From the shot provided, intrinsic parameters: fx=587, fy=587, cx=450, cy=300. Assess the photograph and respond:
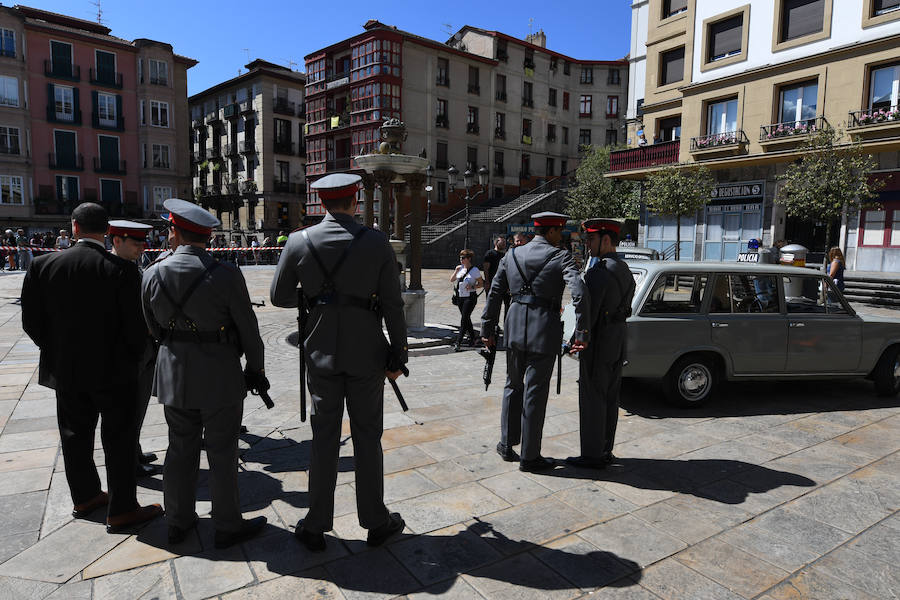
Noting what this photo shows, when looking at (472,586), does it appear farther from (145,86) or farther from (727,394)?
(145,86)

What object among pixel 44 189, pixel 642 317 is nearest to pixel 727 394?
pixel 642 317

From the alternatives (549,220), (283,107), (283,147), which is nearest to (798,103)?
(549,220)

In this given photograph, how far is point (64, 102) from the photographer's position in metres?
37.4

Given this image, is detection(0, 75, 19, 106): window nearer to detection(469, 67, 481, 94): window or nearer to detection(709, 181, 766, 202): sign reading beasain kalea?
detection(469, 67, 481, 94): window

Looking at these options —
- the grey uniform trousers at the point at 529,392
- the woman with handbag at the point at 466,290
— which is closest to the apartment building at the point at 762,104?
the woman with handbag at the point at 466,290

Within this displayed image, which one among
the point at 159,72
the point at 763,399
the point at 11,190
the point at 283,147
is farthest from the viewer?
the point at 283,147

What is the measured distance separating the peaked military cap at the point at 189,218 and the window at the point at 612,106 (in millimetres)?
48628

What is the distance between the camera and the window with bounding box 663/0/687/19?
84.9 feet

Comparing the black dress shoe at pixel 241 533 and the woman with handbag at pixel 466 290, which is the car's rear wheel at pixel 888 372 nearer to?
the woman with handbag at pixel 466 290

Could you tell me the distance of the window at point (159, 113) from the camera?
40094 mm

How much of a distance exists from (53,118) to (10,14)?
5.95m

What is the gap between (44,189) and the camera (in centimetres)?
3694

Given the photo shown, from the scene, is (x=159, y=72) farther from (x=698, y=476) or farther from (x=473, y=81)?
(x=698, y=476)

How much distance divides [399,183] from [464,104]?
1277 inches
